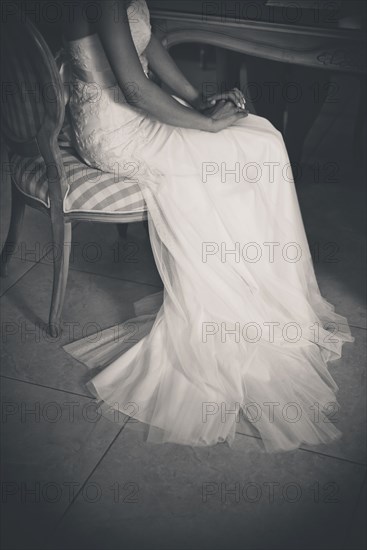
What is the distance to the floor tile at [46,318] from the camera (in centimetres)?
215

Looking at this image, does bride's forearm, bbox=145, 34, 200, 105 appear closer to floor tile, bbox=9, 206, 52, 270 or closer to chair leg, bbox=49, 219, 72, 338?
chair leg, bbox=49, 219, 72, 338

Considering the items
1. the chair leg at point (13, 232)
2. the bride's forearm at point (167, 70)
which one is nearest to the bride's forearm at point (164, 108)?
the bride's forearm at point (167, 70)

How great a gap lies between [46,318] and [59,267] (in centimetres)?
26

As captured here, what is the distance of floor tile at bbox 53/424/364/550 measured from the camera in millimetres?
1650

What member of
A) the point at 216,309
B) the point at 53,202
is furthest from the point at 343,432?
the point at 53,202

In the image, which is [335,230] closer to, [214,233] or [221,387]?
[214,233]

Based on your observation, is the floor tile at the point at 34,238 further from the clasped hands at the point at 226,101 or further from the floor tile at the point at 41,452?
the clasped hands at the point at 226,101

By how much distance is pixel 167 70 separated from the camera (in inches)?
94.1

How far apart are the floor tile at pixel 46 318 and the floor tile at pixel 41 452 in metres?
0.07

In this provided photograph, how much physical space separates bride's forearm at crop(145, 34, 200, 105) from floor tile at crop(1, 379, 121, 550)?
1.13 meters

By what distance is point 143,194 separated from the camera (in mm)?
2096

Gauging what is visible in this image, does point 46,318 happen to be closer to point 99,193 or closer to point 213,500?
point 99,193

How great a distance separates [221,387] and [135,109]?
89 centimetres

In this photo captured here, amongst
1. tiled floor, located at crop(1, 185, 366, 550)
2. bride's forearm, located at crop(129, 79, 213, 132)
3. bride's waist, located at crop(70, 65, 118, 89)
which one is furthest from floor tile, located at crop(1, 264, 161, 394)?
bride's waist, located at crop(70, 65, 118, 89)
